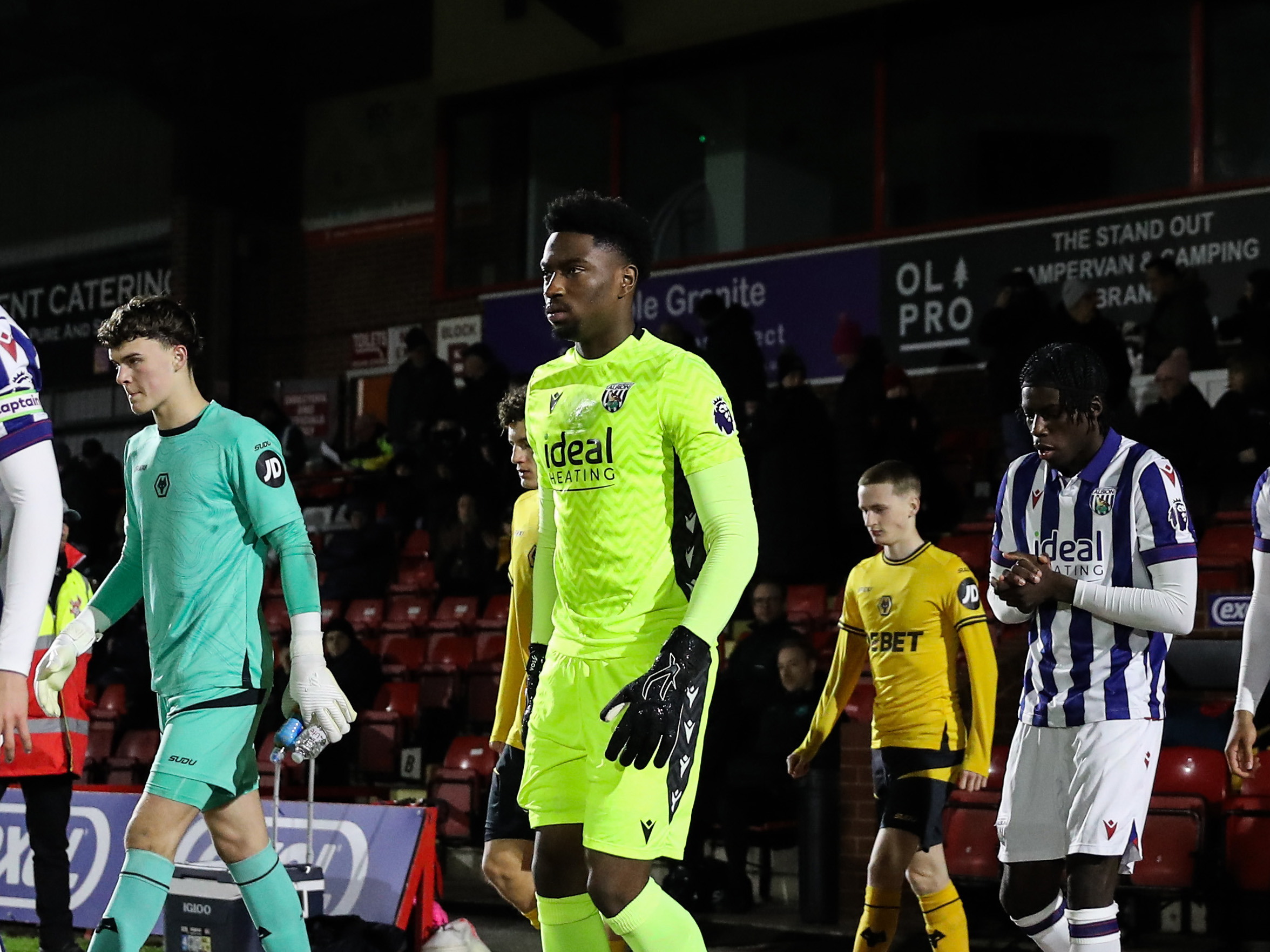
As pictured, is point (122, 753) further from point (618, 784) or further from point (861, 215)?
point (618, 784)

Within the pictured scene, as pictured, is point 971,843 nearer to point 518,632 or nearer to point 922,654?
point 922,654

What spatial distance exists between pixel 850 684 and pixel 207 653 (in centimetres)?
276

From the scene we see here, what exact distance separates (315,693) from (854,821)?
427cm

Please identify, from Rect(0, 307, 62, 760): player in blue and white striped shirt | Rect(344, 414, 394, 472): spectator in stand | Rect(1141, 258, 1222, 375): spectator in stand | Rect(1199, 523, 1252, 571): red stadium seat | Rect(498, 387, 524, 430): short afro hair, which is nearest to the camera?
Rect(0, 307, 62, 760): player in blue and white striped shirt

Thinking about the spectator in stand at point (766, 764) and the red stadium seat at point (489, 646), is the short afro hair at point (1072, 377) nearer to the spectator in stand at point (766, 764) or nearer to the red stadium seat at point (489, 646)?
the spectator in stand at point (766, 764)

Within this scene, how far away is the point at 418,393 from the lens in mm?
14406

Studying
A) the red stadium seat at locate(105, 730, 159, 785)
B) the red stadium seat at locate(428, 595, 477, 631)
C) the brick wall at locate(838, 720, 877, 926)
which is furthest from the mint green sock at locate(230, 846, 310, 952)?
the red stadium seat at locate(428, 595, 477, 631)

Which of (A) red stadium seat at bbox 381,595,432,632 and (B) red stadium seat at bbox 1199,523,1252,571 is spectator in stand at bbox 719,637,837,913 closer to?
(B) red stadium seat at bbox 1199,523,1252,571

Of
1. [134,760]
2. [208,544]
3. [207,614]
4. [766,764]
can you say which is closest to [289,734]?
[207,614]

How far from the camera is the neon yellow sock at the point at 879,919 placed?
6047mm

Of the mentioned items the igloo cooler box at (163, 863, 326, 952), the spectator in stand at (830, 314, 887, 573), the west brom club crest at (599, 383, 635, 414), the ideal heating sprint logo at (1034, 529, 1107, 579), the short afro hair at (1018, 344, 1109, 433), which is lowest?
the igloo cooler box at (163, 863, 326, 952)

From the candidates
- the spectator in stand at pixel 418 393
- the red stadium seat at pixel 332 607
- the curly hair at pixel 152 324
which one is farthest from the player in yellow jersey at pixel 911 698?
the spectator in stand at pixel 418 393

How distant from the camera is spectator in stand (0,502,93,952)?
6.96m

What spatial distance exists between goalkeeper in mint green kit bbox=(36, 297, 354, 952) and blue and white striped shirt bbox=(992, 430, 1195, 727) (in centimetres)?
207
